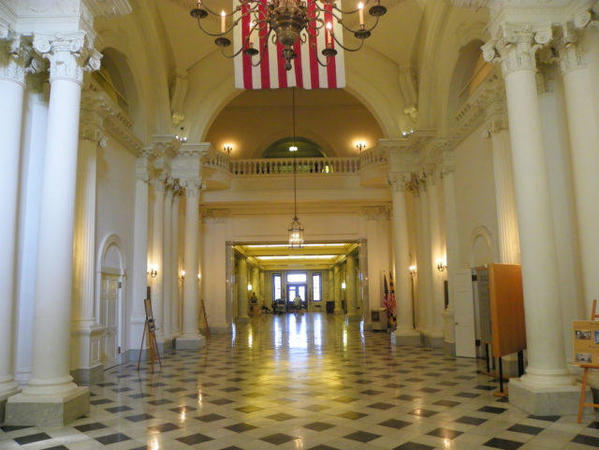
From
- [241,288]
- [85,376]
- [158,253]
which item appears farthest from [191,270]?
[241,288]

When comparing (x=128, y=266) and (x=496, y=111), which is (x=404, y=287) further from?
(x=128, y=266)

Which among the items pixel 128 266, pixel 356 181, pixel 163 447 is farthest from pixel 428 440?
pixel 356 181

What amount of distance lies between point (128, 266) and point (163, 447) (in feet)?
23.1

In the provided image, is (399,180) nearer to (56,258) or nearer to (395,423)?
(395,423)

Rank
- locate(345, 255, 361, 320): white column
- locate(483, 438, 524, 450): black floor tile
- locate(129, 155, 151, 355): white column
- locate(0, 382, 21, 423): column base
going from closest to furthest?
1. locate(483, 438, 524, 450): black floor tile
2. locate(0, 382, 21, 423): column base
3. locate(129, 155, 151, 355): white column
4. locate(345, 255, 361, 320): white column

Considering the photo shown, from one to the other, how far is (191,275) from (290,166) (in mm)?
6683

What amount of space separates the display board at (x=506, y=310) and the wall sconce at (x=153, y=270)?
841 centimetres

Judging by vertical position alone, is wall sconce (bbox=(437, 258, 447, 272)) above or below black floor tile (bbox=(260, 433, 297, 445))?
above

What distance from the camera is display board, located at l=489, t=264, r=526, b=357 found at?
654 cm

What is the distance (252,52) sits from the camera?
5.77m

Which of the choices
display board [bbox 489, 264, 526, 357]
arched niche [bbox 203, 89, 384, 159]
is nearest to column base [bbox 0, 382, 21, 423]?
display board [bbox 489, 264, 526, 357]

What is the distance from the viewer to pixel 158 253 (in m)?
12.7

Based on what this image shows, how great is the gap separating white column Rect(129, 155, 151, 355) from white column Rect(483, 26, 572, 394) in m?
8.24

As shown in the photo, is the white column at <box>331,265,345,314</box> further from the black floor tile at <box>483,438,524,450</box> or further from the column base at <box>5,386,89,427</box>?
the black floor tile at <box>483,438,524,450</box>
